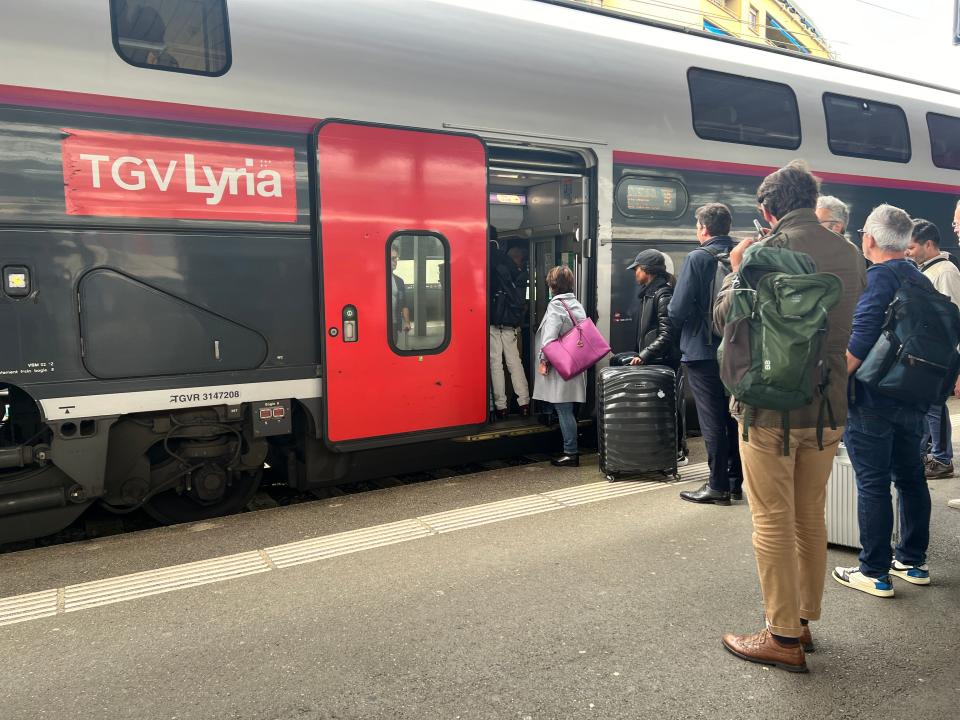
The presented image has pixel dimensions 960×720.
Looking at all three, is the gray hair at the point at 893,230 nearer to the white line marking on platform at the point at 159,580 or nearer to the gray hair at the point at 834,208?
the gray hair at the point at 834,208

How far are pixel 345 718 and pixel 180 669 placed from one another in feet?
2.51

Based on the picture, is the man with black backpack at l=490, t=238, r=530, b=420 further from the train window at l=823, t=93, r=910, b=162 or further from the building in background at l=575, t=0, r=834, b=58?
the building in background at l=575, t=0, r=834, b=58

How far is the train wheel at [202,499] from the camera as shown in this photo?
479cm

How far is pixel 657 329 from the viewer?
579cm

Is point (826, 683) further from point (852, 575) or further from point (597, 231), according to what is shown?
point (597, 231)

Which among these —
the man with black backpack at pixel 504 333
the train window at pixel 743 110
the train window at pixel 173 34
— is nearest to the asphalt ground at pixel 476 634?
the man with black backpack at pixel 504 333

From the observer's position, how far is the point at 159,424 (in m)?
4.50

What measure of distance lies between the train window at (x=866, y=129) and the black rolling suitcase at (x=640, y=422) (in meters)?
3.82

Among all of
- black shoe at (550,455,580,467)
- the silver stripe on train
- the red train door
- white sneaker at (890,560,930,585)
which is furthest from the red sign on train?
white sneaker at (890,560,930,585)

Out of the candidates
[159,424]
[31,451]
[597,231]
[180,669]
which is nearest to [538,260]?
[597,231]

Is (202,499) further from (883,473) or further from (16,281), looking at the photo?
(883,473)

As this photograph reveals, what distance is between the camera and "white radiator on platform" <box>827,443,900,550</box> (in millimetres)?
4051

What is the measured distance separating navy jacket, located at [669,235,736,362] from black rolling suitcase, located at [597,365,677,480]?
0.53 m

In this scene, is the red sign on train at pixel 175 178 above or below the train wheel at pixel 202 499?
above
